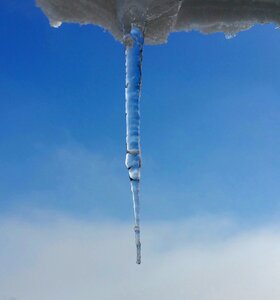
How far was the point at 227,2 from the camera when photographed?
596 cm

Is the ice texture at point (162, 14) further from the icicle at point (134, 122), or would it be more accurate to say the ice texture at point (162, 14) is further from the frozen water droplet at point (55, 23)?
the icicle at point (134, 122)

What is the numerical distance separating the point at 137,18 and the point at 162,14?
255 millimetres

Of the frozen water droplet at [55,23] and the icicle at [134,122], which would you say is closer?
the icicle at [134,122]

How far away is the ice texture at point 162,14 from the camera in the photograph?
5648 mm

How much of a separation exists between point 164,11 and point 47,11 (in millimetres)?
1103

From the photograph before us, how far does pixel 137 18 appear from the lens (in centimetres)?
566

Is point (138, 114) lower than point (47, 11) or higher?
lower

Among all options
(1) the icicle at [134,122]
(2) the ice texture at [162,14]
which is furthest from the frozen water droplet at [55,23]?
(1) the icicle at [134,122]

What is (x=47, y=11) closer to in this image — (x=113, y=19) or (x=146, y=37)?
(x=113, y=19)

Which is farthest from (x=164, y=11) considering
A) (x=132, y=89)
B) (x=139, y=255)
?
(x=139, y=255)

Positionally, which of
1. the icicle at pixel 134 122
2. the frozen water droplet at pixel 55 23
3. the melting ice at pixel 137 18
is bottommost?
the icicle at pixel 134 122

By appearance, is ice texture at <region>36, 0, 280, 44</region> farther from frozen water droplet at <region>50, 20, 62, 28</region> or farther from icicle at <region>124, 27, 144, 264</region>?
icicle at <region>124, 27, 144, 264</region>

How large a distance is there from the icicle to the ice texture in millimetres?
206

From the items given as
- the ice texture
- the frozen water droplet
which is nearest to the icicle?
the ice texture
